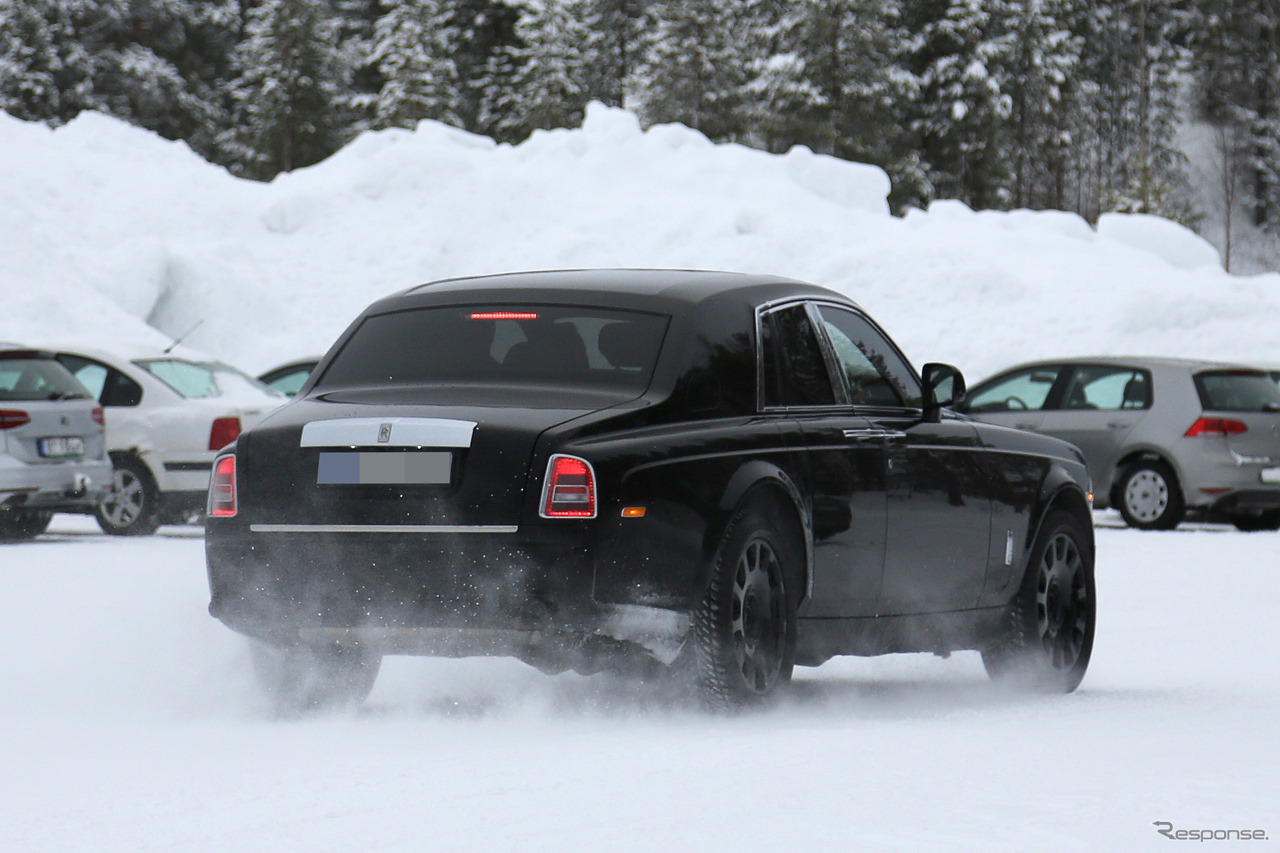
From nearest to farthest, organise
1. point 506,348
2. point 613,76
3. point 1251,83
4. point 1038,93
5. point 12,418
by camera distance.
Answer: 1. point 506,348
2. point 12,418
3. point 1038,93
4. point 613,76
5. point 1251,83

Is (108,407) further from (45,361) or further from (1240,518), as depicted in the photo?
(1240,518)

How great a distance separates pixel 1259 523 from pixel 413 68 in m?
55.5

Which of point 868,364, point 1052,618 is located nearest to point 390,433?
point 868,364

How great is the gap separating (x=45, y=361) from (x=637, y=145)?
29016 millimetres

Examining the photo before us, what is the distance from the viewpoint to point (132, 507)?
1697 centimetres

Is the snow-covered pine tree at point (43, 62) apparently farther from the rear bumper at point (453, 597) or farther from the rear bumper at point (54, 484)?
the rear bumper at point (453, 597)

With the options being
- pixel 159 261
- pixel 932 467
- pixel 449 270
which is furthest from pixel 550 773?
pixel 449 270

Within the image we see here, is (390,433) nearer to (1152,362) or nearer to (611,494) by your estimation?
(611,494)

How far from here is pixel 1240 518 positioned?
19.4 meters

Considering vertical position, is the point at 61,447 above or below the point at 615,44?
below

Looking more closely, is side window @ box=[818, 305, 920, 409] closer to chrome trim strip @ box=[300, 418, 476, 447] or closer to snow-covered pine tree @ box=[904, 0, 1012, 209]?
chrome trim strip @ box=[300, 418, 476, 447]

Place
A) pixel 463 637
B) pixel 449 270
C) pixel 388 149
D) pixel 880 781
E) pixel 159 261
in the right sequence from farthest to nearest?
pixel 388 149 → pixel 449 270 → pixel 159 261 → pixel 463 637 → pixel 880 781

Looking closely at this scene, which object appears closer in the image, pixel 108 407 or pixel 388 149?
pixel 108 407

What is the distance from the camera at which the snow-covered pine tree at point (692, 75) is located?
225ft
